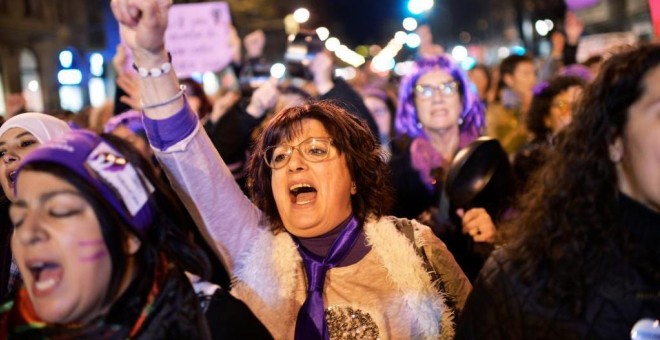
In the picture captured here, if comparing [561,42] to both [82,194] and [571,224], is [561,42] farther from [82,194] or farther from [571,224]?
[82,194]

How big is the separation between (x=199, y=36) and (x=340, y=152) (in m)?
5.47

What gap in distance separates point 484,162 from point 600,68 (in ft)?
5.41

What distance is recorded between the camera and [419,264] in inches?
115

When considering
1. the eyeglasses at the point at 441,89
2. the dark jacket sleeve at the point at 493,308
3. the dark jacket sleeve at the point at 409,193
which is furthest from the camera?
the eyeglasses at the point at 441,89

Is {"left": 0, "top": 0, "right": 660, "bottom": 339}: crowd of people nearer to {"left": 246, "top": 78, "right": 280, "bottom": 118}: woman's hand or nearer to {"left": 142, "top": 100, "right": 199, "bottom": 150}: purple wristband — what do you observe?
{"left": 142, "top": 100, "right": 199, "bottom": 150}: purple wristband

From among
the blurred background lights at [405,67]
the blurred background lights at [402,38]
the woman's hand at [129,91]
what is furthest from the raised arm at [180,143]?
the blurred background lights at [402,38]

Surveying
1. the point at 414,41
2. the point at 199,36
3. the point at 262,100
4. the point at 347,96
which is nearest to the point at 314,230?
the point at 262,100

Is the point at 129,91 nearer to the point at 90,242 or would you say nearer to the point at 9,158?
the point at 9,158

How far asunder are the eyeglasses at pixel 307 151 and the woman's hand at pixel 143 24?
0.77 meters

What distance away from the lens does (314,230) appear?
3049 mm

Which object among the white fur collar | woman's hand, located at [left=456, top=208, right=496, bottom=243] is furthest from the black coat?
woman's hand, located at [left=456, top=208, right=496, bottom=243]

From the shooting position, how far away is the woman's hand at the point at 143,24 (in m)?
2.36

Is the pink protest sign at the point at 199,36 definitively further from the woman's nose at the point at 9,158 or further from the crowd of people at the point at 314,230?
the woman's nose at the point at 9,158

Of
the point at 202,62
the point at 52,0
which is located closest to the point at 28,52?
the point at 52,0
